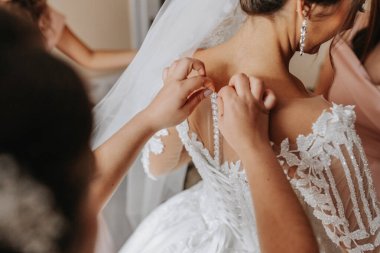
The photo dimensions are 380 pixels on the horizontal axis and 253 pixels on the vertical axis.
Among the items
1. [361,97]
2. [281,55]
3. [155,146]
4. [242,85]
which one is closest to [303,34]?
[281,55]

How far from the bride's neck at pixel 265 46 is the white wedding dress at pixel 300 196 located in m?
0.07

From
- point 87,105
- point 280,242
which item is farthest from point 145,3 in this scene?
point 87,105

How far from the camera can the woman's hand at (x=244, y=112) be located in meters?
0.57

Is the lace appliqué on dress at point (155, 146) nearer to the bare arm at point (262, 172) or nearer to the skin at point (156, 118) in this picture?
the skin at point (156, 118)

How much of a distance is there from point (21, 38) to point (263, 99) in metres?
0.34

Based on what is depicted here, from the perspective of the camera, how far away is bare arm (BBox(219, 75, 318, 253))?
55 cm

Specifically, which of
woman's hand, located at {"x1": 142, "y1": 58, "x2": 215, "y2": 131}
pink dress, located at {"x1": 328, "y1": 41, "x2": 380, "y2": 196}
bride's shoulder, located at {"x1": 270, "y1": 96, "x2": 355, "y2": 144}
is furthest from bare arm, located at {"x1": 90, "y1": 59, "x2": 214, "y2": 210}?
pink dress, located at {"x1": 328, "y1": 41, "x2": 380, "y2": 196}

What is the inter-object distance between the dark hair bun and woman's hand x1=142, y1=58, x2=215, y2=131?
10 cm

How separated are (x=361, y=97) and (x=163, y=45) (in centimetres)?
52

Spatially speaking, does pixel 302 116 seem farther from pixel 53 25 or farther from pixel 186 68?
pixel 53 25

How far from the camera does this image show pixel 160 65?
78cm

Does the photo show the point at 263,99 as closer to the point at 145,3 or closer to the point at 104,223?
the point at 104,223

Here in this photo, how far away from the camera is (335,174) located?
0.65m

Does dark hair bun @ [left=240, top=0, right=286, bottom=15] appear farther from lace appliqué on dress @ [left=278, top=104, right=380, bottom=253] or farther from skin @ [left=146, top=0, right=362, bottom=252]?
lace appliqué on dress @ [left=278, top=104, right=380, bottom=253]
